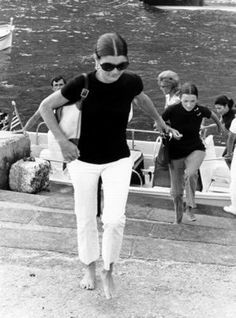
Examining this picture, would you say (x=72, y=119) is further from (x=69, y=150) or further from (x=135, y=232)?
(x=135, y=232)

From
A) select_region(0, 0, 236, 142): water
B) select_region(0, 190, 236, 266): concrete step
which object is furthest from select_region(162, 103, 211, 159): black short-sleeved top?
select_region(0, 0, 236, 142): water

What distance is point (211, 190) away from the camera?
948 cm

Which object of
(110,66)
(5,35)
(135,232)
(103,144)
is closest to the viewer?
(110,66)

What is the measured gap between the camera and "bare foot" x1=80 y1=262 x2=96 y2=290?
4.29 metres

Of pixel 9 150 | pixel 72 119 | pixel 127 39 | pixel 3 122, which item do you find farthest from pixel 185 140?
pixel 127 39

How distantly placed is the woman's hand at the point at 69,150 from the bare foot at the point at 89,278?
2.79 ft

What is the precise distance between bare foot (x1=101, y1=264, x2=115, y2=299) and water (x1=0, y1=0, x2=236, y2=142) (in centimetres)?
1679

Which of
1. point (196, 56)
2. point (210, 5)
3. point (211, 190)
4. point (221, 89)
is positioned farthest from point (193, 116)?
point (210, 5)

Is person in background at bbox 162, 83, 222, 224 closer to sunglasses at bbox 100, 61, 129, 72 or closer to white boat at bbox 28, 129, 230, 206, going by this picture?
white boat at bbox 28, 129, 230, 206

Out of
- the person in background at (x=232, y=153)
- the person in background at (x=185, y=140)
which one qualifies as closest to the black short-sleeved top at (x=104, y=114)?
the person in background at (x=185, y=140)

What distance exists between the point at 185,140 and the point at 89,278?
254cm

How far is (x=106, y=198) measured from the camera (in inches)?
164

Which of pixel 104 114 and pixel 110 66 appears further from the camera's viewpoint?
pixel 104 114

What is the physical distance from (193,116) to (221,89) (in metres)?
20.0
